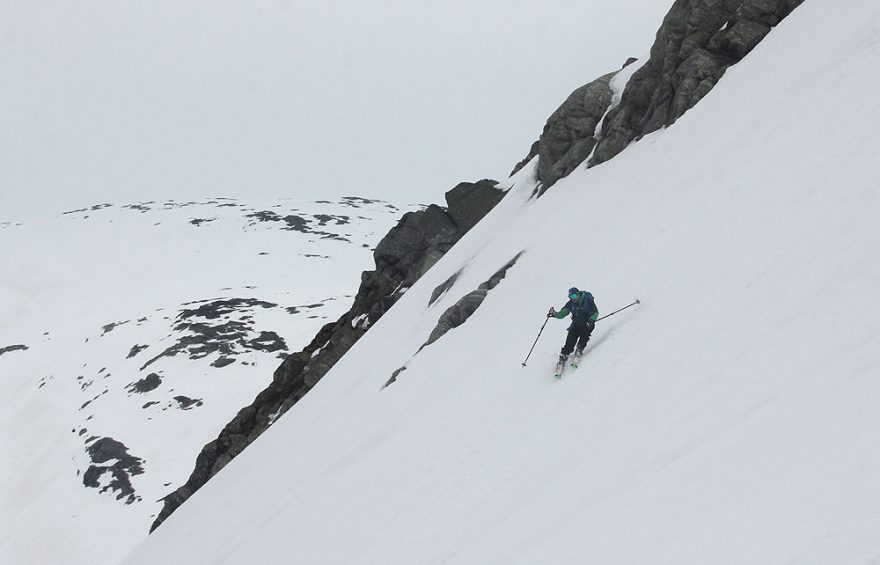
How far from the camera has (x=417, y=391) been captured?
1820 cm

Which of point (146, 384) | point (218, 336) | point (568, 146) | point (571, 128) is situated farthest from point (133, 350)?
point (571, 128)

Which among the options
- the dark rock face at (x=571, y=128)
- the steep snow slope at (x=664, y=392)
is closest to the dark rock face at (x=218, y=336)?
the dark rock face at (x=571, y=128)

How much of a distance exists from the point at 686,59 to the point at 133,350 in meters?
74.6

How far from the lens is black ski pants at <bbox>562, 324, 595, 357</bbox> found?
13.5 m

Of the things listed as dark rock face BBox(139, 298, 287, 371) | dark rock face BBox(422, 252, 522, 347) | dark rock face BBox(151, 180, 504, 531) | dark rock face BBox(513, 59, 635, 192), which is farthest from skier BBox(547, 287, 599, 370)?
dark rock face BBox(139, 298, 287, 371)

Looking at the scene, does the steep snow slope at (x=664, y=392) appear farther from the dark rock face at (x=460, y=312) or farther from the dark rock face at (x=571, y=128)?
the dark rock face at (x=571, y=128)

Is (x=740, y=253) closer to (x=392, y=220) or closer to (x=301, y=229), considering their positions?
(x=301, y=229)

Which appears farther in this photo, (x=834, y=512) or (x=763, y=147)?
(x=763, y=147)

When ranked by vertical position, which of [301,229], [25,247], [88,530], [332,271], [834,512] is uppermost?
[25,247]

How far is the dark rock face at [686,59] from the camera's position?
2511 centimetres

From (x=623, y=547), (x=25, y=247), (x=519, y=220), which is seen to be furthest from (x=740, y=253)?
(x=25, y=247)

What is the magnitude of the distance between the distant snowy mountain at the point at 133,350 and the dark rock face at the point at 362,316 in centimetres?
1288

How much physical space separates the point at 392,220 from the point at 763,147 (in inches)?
6810

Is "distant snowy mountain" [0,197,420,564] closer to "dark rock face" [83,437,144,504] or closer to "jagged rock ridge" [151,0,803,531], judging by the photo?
"dark rock face" [83,437,144,504]
